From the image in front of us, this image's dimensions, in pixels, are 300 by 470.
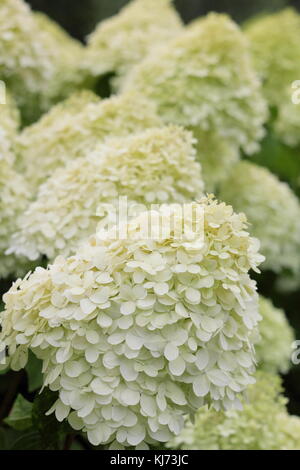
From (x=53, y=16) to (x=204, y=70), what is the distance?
13.5 ft

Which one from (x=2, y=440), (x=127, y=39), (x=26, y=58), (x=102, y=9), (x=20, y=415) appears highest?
(x=26, y=58)

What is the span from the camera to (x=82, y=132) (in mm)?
1360

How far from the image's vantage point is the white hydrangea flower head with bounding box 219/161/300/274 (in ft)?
5.86

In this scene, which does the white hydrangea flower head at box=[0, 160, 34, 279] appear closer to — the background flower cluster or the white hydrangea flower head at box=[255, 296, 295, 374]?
the background flower cluster

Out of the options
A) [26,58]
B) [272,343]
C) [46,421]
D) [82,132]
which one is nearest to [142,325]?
[46,421]

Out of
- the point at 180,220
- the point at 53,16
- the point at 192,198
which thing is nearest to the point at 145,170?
the point at 192,198

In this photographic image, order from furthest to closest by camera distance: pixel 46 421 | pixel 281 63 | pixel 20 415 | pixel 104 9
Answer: pixel 104 9 → pixel 281 63 → pixel 20 415 → pixel 46 421

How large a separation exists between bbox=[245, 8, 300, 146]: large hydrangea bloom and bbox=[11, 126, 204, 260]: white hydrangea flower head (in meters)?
0.92

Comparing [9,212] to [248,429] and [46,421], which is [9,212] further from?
[248,429]

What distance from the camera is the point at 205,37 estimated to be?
5.10 feet

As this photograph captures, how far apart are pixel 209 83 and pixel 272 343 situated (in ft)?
1.94

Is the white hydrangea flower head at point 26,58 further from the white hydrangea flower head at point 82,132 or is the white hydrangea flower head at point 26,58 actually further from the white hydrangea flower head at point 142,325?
the white hydrangea flower head at point 142,325

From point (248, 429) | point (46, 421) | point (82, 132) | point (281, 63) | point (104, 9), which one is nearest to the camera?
point (46, 421)

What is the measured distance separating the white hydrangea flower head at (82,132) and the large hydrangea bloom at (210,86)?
10cm
